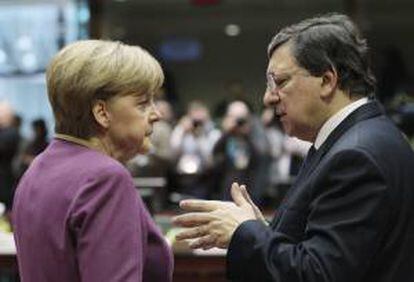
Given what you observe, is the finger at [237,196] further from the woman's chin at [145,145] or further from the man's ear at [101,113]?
the man's ear at [101,113]

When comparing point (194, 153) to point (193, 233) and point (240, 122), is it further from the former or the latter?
point (193, 233)

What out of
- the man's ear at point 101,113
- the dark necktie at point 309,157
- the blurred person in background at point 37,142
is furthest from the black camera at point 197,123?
the man's ear at point 101,113

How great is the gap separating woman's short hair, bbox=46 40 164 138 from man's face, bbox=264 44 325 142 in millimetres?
312

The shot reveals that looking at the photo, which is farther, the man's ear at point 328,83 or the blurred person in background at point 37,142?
the blurred person in background at point 37,142

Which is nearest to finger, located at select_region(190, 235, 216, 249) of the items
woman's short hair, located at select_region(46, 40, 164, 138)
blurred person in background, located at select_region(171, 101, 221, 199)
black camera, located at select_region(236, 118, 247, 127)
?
woman's short hair, located at select_region(46, 40, 164, 138)

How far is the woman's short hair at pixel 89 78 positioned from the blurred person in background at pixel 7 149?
6290mm

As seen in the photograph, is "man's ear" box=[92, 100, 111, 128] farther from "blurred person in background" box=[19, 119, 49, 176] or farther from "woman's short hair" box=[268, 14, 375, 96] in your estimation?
"blurred person in background" box=[19, 119, 49, 176]

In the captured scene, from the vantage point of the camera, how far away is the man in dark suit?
2080mm

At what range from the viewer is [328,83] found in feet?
7.38

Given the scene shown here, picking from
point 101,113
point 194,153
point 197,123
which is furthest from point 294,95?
point 197,123

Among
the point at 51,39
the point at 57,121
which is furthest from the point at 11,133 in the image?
the point at 57,121

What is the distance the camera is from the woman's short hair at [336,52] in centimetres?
225

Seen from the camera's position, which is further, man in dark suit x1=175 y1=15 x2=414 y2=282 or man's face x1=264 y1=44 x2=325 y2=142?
man's face x1=264 y1=44 x2=325 y2=142

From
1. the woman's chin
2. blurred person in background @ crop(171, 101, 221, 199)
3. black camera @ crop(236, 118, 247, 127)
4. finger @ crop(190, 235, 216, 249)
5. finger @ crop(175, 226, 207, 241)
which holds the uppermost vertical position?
the woman's chin
